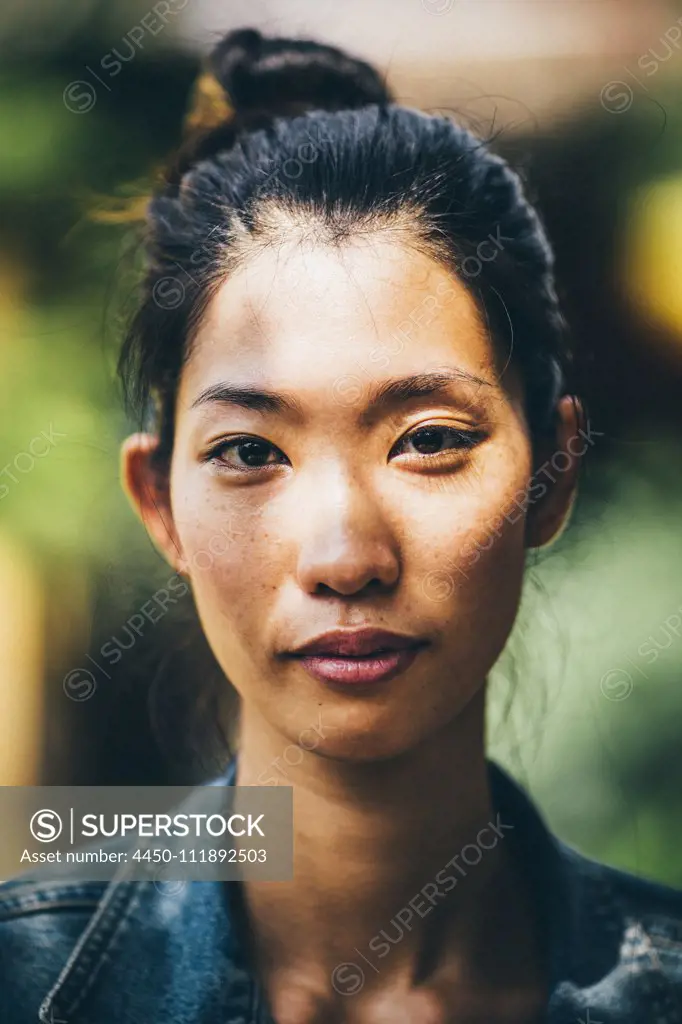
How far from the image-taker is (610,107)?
208 centimetres

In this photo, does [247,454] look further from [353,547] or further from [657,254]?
[657,254]

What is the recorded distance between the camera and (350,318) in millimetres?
1933

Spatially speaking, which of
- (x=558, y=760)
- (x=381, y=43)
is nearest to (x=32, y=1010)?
(x=558, y=760)

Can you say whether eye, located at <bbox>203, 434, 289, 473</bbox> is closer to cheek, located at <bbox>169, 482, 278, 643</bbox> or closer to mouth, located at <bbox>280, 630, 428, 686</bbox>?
cheek, located at <bbox>169, 482, 278, 643</bbox>

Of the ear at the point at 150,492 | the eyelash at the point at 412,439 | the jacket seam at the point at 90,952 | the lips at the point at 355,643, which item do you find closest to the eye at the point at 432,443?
the eyelash at the point at 412,439

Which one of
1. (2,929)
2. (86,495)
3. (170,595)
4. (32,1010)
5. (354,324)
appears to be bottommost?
(32,1010)

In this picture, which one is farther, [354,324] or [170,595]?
[170,595]

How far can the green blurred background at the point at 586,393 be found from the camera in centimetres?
205

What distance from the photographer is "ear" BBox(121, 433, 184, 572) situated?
2.03 m

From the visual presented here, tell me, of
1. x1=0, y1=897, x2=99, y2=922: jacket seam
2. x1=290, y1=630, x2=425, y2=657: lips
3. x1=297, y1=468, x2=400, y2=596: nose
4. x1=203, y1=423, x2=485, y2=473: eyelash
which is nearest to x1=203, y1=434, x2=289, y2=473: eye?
x1=203, y1=423, x2=485, y2=473: eyelash

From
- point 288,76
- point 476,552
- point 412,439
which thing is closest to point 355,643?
point 476,552

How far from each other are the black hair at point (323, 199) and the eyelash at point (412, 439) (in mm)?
138

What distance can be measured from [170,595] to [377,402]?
22.5 inches

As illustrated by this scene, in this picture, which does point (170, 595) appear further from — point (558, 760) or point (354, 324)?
point (558, 760)
